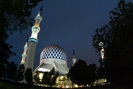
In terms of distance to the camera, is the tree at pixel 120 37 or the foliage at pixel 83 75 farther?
the foliage at pixel 83 75

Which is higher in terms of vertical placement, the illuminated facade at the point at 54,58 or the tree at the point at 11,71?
the illuminated facade at the point at 54,58

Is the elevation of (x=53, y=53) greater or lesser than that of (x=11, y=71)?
greater

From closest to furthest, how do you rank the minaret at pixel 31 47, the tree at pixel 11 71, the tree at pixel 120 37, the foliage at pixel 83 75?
the tree at pixel 120 37
the foliage at pixel 83 75
the tree at pixel 11 71
the minaret at pixel 31 47

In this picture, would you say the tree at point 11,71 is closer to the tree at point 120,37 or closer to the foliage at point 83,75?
the foliage at point 83,75

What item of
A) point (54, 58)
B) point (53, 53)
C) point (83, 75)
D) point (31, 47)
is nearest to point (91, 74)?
point (83, 75)

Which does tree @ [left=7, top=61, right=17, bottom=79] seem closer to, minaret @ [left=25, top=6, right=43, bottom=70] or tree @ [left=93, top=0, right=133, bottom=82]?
minaret @ [left=25, top=6, right=43, bottom=70]

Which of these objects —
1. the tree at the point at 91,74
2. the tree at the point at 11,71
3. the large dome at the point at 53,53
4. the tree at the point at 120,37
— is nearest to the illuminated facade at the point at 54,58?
the large dome at the point at 53,53

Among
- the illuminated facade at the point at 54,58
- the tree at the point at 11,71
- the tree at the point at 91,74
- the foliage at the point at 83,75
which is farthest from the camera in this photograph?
the illuminated facade at the point at 54,58

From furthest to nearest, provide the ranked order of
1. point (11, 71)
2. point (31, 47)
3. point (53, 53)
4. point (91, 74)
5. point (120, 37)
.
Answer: point (53, 53), point (31, 47), point (11, 71), point (91, 74), point (120, 37)

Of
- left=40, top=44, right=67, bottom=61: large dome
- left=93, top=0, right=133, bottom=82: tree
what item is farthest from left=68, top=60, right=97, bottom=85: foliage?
left=40, top=44, right=67, bottom=61: large dome

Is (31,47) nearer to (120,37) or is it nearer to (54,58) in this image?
(54,58)

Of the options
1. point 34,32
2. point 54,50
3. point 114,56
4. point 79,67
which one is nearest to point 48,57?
point 54,50

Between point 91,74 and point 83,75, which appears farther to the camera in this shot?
point 91,74

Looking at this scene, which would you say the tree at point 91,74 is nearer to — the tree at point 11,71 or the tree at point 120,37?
the tree at point 120,37
